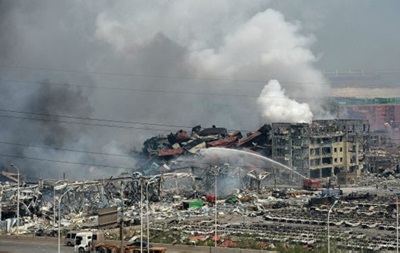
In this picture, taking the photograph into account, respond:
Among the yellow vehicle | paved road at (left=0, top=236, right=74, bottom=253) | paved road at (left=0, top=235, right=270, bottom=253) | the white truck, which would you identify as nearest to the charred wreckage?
the yellow vehicle

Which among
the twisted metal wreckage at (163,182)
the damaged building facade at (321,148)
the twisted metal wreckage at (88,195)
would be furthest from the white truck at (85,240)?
the damaged building facade at (321,148)

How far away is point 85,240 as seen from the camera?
30938mm

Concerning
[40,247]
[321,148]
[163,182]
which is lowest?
[40,247]

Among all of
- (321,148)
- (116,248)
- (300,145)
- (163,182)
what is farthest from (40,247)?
(321,148)

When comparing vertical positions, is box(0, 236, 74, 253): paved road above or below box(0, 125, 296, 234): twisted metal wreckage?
below

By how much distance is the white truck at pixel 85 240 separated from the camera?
99.4 ft

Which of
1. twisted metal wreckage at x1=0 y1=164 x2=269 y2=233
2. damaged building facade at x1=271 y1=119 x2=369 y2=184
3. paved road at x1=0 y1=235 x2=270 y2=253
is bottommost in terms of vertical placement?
paved road at x1=0 y1=235 x2=270 y2=253

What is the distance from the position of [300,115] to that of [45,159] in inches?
1012

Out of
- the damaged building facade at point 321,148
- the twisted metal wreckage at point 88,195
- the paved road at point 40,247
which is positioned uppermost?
the damaged building facade at point 321,148

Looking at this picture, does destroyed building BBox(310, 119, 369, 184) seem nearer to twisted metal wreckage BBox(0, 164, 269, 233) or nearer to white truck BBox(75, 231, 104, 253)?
twisted metal wreckage BBox(0, 164, 269, 233)

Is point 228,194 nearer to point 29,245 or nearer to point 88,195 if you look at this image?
point 88,195

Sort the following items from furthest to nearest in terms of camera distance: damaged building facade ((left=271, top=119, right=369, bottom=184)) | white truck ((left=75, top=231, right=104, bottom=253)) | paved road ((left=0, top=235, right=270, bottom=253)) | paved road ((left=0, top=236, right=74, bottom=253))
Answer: damaged building facade ((left=271, top=119, right=369, bottom=184))
paved road ((left=0, top=236, right=74, bottom=253))
white truck ((left=75, top=231, right=104, bottom=253))
paved road ((left=0, top=235, right=270, bottom=253))

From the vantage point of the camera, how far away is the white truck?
3029cm

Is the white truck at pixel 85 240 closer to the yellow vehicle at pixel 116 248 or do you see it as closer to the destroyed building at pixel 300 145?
the yellow vehicle at pixel 116 248
